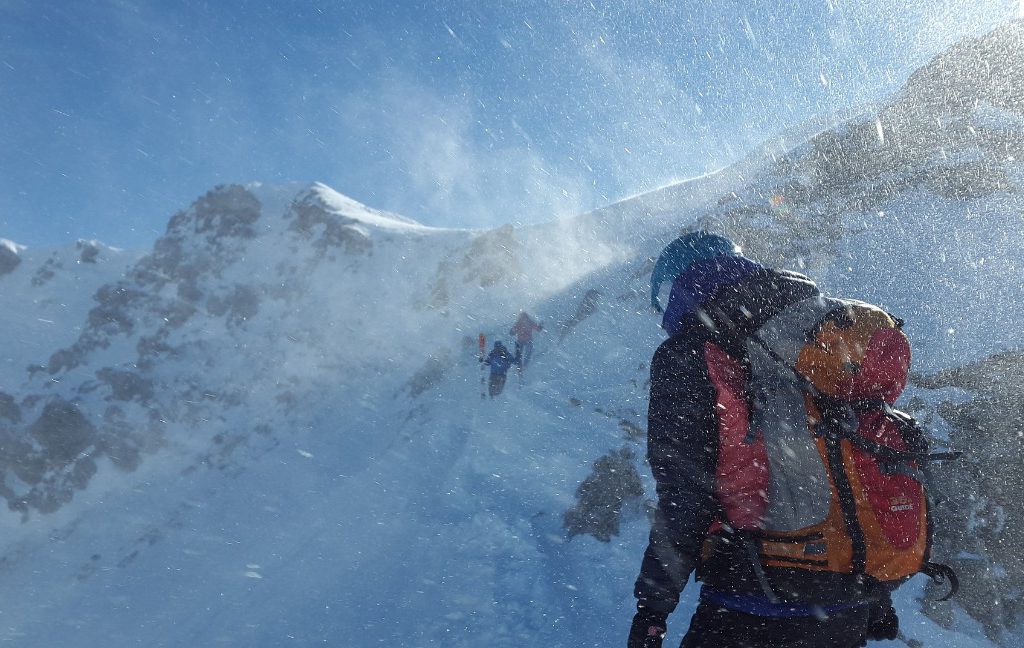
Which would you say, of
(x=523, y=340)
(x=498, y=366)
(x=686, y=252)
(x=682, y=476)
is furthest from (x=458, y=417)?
(x=682, y=476)

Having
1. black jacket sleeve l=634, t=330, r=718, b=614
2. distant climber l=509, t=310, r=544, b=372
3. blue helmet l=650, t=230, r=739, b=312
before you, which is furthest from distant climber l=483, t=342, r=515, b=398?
black jacket sleeve l=634, t=330, r=718, b=614

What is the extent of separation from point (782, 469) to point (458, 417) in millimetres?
16736

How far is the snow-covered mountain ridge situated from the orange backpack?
24.5ft

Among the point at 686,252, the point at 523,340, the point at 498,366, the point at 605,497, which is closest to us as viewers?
the point at 686,252

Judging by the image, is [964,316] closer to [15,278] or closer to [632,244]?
[632,244]

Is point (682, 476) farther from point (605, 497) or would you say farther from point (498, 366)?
point (498, 366)

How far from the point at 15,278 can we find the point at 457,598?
296 feet

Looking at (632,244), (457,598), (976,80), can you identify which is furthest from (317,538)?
(976,80)

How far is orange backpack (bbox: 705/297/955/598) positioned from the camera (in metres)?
1.73

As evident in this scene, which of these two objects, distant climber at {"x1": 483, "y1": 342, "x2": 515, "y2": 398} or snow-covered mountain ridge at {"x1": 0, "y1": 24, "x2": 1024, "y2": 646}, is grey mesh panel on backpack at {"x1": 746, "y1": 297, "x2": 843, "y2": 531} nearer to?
snow-covered mountain ridge at {"x1": 0, "y1": 24, "x2": 1024, "y2": 646}

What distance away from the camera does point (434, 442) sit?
17156 mm

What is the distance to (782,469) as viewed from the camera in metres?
1.75

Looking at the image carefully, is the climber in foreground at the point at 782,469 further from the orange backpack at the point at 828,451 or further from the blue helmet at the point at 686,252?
Result: the blue helmet at the point at 686,252

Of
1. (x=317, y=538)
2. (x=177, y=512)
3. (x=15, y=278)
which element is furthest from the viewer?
(x=15, y=278)
